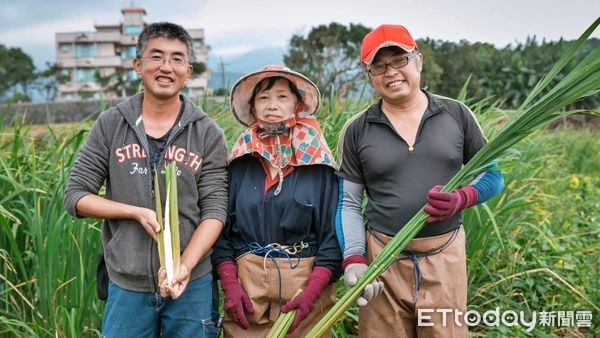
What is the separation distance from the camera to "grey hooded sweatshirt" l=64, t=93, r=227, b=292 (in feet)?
6.40

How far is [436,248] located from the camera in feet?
6.69

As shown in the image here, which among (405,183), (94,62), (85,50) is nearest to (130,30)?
(85,50)

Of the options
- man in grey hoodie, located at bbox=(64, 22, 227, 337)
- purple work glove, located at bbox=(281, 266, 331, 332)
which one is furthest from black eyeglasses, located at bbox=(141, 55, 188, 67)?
purple work glove, located at bbox=(281, 266, 331, 332)

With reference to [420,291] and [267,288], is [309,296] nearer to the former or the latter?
[267,288]

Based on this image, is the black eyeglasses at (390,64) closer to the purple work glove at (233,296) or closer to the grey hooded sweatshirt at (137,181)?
the grey hooded sweatshirt at (137,181)

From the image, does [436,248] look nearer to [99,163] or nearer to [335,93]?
[99,163]

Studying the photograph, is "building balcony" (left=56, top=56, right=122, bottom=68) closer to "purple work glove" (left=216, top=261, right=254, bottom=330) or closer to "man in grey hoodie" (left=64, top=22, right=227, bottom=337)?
"man in grey hoodie" (left=64, top=22, right=227, bottom=337)

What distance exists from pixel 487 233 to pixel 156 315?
1996mm

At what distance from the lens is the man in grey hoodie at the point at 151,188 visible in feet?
6.40

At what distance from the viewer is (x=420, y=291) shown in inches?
79.9

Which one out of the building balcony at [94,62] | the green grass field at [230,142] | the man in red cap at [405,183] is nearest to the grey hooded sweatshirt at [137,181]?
the man in red cap at [405,183]

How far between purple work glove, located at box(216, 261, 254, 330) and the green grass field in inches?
30.3

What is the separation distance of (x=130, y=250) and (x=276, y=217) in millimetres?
508

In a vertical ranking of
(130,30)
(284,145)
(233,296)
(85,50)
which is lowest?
(233,296)
